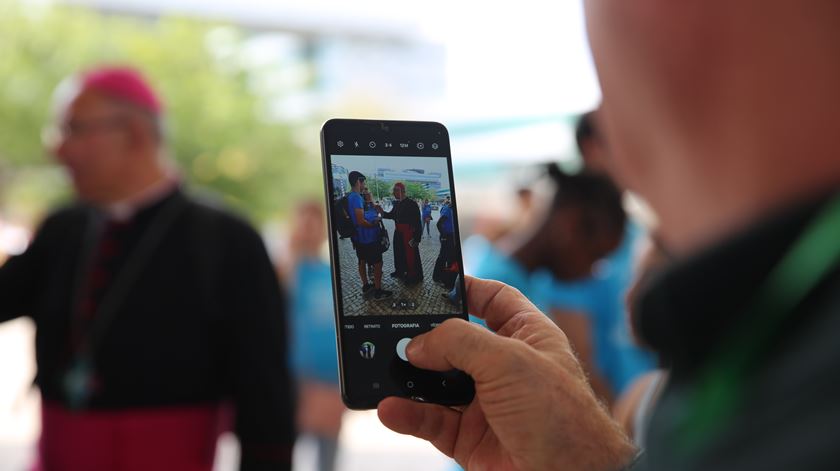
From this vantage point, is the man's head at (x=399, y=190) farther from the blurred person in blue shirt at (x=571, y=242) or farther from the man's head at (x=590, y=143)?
the man's head at (x=590, y=143)

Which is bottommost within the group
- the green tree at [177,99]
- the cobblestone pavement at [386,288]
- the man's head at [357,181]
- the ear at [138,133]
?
the green tree at [177,99]

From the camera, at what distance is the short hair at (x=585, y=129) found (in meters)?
3.32

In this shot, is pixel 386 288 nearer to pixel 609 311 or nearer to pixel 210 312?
pixel 210 312

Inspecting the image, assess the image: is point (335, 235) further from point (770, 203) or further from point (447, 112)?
point (447, 112)

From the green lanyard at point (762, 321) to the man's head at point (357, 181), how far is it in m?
Answer: 0.66

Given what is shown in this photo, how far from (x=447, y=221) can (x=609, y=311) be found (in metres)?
2.22

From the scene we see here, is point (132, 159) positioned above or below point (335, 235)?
below

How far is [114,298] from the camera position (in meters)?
2.73

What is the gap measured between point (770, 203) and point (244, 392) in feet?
7.70

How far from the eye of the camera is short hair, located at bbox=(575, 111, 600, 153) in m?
3.32

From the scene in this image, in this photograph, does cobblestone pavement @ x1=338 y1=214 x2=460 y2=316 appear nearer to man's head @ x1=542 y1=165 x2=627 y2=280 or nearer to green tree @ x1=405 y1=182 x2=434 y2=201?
green tree @ x1=405 y1=182 x2=434 y2=201

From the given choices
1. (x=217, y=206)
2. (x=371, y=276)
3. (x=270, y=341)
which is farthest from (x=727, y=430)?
(x=217, y=206)

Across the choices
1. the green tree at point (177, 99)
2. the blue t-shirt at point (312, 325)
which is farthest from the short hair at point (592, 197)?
the green tree at point (177, 99)

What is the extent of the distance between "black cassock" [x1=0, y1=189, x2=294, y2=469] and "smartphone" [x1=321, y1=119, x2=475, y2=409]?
168 centimetres
